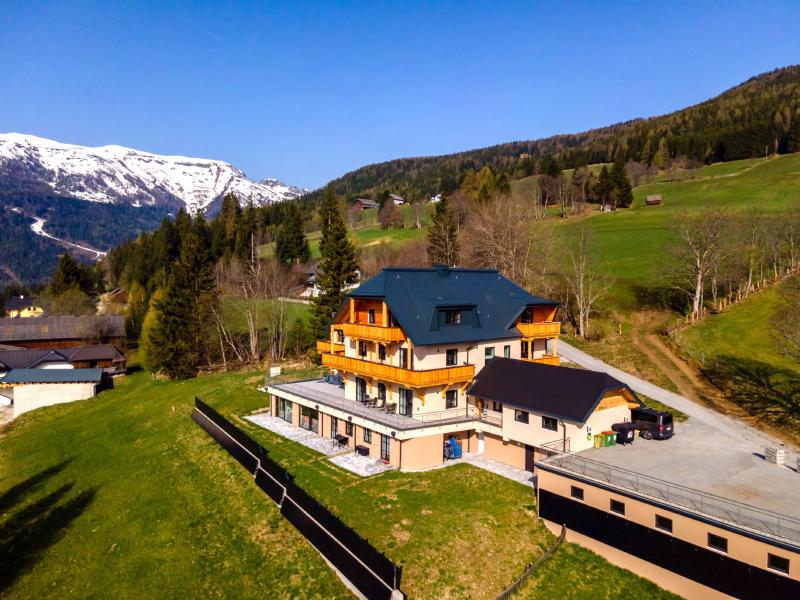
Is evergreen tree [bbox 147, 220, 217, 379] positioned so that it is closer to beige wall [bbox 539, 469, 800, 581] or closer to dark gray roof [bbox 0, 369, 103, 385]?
dark gray roof [bbox 0, 369, 103, 385]

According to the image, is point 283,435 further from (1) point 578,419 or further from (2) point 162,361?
(2) point 162,361

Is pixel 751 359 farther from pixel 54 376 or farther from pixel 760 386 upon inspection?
pixel 54 376

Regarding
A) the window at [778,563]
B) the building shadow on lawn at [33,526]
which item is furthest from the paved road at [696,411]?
the building shadow on lawn at [33,526]

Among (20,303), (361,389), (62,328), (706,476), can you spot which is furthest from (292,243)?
(706,476)

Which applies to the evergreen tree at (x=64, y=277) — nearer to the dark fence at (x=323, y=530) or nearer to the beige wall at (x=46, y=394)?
the beige wall at (x=46, y=394)

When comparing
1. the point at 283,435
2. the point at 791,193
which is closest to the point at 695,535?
the point at 283,435
